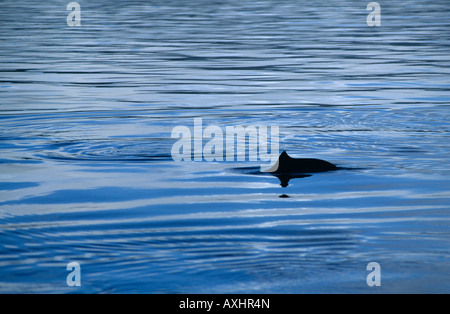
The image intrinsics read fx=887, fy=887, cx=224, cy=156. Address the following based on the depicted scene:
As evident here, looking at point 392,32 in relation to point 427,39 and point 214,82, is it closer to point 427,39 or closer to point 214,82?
point 427,39

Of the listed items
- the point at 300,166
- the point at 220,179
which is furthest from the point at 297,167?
the point at 220,179

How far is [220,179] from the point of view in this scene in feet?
38.2

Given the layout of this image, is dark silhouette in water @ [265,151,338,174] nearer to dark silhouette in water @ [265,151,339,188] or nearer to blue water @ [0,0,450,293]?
dark silhouette in water @ [265,151,339,188]

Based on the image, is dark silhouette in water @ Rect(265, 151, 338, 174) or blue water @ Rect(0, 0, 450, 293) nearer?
blue water @ Rect(0, 0, 450, 293)

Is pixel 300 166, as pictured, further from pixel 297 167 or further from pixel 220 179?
pixel 220 179

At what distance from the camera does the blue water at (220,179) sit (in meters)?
7.62

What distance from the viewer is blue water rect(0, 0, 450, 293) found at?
25.0ft

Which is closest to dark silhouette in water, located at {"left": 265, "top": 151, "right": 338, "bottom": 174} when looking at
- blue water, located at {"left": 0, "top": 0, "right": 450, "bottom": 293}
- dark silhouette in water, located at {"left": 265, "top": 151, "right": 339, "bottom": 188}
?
dark silhouette in water, located at {"left": 265, "top": 151, "right": 339, "bottom": 188}

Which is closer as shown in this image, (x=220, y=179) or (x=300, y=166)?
(x=220, y=179)

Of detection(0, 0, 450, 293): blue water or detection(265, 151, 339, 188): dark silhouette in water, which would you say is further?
detection(265, 151, 339, 188): dark silhouette in water

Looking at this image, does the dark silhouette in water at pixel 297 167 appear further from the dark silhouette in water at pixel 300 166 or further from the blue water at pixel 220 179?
the blue water at pixel 220 179

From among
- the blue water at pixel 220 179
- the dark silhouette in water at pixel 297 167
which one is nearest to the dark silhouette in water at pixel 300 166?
the dark silhouette in water at pixel 297 167
